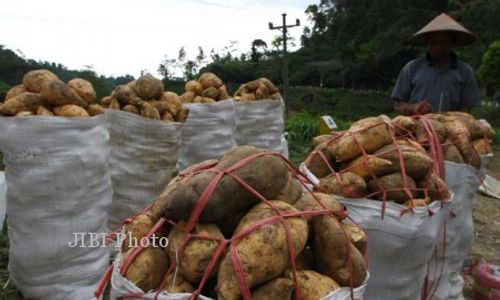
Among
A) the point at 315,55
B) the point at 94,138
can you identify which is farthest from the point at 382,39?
the point at 94,138

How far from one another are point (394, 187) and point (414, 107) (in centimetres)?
153

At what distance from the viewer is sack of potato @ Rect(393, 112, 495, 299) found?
2889 mm

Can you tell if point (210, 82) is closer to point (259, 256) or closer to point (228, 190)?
point (228, 190)

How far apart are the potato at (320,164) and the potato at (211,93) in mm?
1973

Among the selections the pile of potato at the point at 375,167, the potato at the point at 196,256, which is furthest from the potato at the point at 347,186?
the potato at the point at 196,256

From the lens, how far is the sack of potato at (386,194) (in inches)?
91.4

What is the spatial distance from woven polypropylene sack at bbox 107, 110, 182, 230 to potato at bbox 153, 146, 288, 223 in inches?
72.6

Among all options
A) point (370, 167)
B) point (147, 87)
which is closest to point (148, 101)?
point (147, 87)

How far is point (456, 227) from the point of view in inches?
116

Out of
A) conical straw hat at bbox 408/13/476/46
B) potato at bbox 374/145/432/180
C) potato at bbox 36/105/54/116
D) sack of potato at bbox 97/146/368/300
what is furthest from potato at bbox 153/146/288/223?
conical straw hat at bbox 408/13/476/46

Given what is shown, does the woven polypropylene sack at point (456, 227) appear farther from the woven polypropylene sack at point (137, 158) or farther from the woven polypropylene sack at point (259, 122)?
the woven polypropylene sack at point (259, 122)

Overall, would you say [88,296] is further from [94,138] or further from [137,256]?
[137,256]

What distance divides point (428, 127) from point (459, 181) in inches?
14.6

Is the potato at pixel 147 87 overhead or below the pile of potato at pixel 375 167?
overhead
